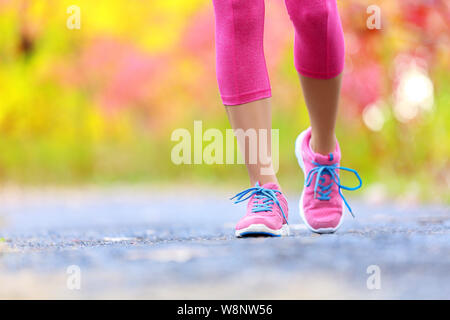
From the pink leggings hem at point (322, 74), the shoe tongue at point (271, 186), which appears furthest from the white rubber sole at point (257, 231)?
the pink leggings hem at point (322, 74)

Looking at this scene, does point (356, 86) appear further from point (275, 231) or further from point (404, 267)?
point (404, 267)

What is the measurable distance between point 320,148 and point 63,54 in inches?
340

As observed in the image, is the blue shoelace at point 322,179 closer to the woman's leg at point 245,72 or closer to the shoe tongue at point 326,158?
the shoe tongue at point 326,158

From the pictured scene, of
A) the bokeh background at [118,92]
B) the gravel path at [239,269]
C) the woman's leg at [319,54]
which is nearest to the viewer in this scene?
the gravel path at [239,269]

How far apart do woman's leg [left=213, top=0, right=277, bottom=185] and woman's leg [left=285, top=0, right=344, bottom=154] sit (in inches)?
4.0

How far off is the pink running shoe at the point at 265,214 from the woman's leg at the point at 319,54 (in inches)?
8.2

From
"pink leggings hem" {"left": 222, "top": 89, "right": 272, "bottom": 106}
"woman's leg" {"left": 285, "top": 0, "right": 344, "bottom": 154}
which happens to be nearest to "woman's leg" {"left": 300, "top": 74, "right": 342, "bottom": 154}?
"woman's leg" {"left": 285, "top": 0, "right": 344, "bottom": 154}

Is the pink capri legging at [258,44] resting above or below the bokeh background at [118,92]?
below

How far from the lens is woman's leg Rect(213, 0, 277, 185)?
62.8 inches

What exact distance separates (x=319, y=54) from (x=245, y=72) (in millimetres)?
193

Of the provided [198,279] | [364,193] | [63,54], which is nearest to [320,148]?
[198,279]

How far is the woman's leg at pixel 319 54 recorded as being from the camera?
1.48 m

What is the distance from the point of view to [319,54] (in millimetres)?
1527

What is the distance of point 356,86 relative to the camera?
730cm
